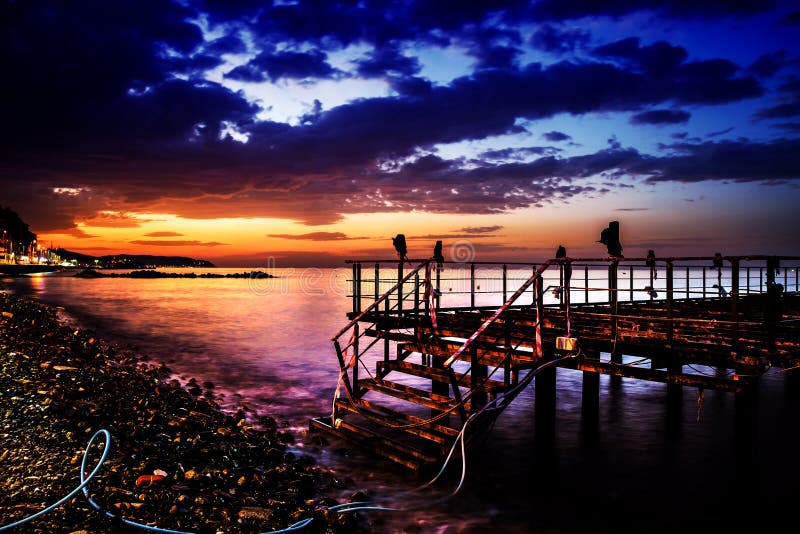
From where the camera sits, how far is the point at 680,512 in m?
8.22

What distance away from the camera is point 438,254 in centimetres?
1229

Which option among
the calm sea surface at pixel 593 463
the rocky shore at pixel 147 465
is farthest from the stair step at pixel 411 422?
the rocky shore at pixel 147 465

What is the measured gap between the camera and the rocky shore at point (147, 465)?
5957mm

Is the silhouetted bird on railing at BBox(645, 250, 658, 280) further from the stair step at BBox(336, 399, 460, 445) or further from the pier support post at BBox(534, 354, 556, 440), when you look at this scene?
the stair step at BBox(336, 399, 460, 445)

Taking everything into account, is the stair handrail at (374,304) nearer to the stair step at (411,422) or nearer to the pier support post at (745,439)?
the stair step at (411,422)

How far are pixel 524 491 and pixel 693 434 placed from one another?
6284mm

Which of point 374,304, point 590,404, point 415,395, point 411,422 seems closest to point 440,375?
point 415,395

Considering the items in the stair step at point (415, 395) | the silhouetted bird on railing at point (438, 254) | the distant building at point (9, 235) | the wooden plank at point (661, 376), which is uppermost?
the distant building at point (9, 235)

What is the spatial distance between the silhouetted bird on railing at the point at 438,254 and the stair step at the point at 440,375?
2.18 metres

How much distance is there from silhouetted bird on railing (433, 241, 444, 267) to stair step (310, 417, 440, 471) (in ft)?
14.1

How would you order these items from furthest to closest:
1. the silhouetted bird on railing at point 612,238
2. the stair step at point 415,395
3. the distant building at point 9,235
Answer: the distant building at point 9,235
the silhouetted bird on railing at point 612,238
the stair step at point 415,395

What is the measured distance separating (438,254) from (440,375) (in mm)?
3423

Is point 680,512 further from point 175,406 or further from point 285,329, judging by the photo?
point 285,329

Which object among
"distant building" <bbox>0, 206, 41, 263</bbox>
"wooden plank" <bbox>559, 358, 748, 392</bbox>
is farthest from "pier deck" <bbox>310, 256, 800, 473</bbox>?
"distant building" <bbox>0, 206, 41, 263</bbox>
